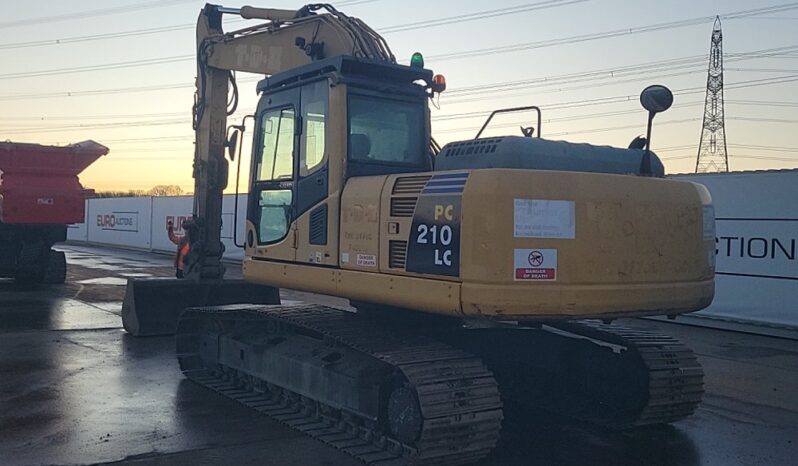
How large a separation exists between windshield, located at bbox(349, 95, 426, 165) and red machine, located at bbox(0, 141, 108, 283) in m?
12.5

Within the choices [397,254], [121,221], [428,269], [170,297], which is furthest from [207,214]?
[121,221]

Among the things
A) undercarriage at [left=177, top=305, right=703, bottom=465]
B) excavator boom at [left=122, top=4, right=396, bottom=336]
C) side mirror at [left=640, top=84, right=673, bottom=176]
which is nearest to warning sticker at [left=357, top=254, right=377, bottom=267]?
undercarriage at [left=177, top=305, right=703, bottom=465]

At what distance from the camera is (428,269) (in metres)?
5.73

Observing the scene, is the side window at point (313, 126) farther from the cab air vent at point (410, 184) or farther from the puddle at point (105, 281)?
the puddle at point (105, 281)

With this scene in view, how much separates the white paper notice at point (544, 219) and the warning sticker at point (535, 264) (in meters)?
0.11

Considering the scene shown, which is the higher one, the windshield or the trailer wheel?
the windshield

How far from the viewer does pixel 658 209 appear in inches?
230

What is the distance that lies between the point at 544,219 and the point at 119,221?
35969mm

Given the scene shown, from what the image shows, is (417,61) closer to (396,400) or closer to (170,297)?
(396,400)

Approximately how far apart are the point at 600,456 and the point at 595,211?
209 cm

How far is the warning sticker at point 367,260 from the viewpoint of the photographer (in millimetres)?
6202

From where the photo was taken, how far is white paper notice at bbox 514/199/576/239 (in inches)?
213

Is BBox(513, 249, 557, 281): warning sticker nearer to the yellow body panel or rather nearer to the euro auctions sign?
the yellow body panel

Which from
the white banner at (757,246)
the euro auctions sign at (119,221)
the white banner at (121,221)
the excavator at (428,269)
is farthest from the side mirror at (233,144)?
the euro auctions sign at (119,221)
